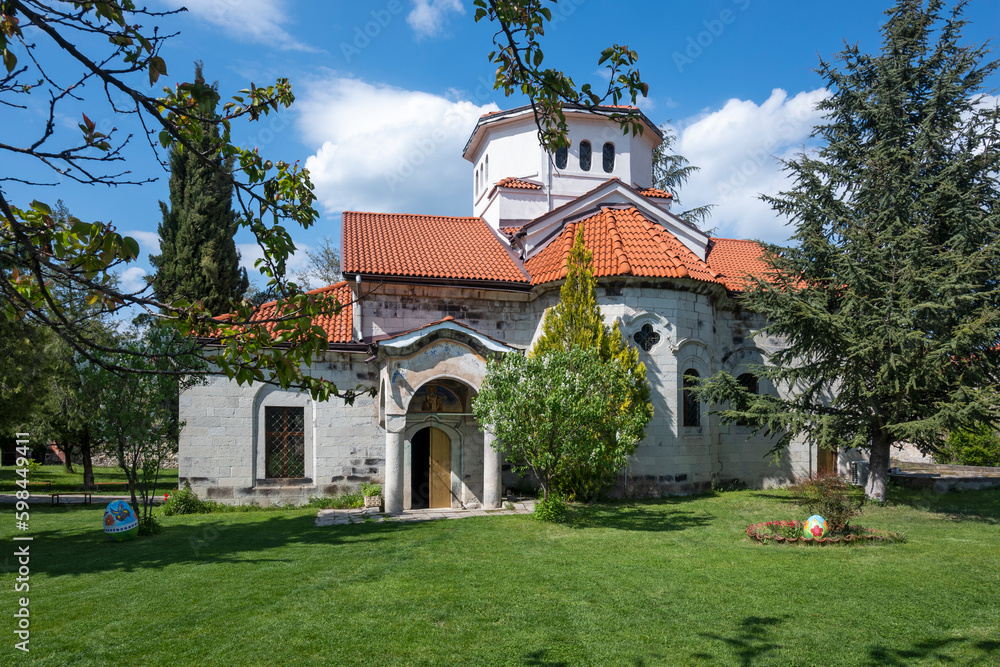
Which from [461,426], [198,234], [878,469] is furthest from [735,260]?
[198,234]

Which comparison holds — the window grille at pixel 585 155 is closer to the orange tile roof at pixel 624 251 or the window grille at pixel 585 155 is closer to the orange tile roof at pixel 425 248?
the orange tile roof at pixel 624 251

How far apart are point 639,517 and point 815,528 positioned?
137 inches

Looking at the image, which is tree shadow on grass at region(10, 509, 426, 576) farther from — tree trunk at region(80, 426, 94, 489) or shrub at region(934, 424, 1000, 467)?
shrub at region(934, 424, 1000, 467)

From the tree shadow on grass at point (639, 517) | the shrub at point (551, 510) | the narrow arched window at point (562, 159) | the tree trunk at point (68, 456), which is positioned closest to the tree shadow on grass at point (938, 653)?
the tree shadow on grass at point (639, 517)

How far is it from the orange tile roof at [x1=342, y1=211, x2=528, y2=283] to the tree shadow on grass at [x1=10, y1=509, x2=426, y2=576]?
6.11m

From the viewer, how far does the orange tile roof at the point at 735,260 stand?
17703 millimetres

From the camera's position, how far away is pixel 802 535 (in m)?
9.76

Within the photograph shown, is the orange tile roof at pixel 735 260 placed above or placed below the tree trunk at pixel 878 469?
above

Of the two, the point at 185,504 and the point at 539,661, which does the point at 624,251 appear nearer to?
the point at 539,661

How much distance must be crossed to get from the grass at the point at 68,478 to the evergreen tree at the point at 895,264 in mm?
20019

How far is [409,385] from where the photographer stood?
12.9 meters

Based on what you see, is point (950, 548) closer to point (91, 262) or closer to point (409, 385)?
point (409, 385)

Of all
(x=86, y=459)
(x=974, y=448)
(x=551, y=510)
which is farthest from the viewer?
(x=86, y=459)

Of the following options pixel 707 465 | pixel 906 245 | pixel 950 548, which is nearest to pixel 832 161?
pixel 906 245
